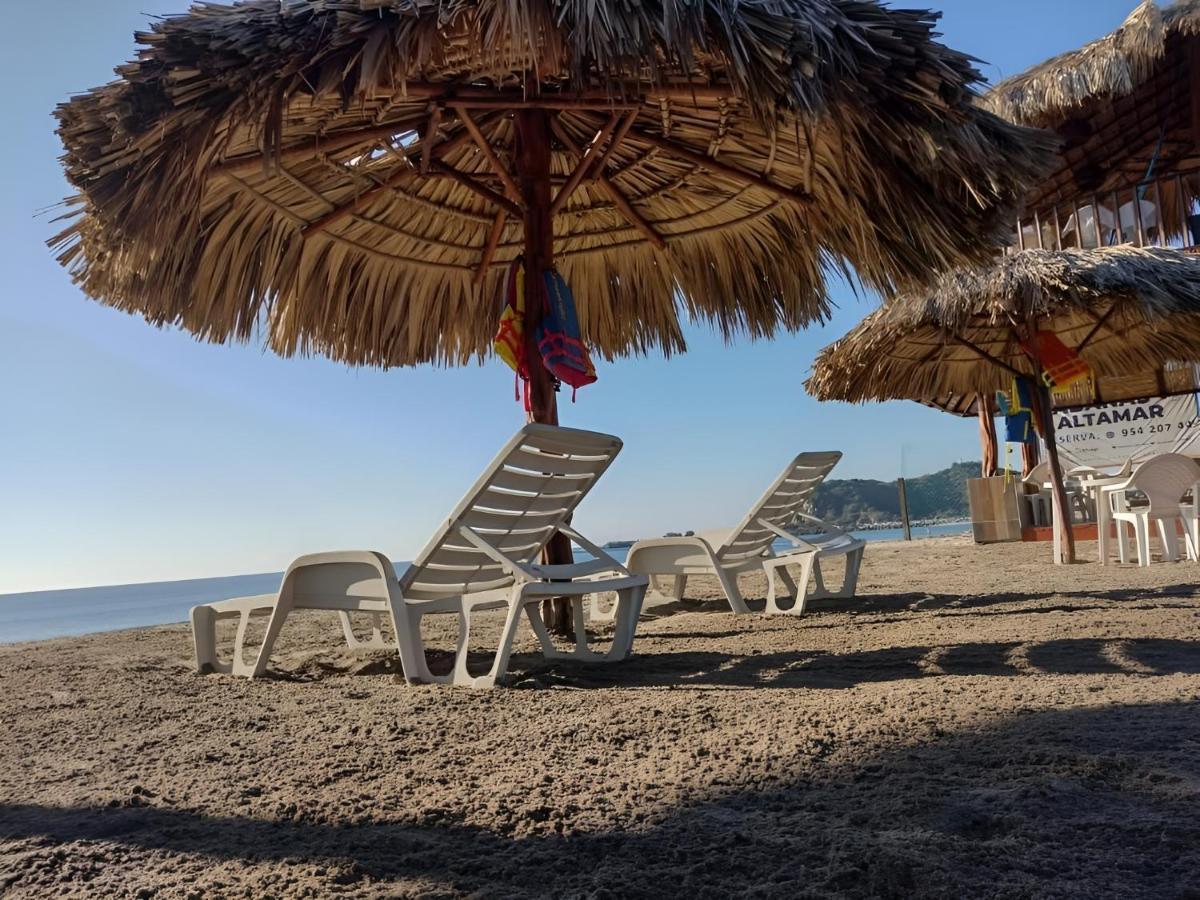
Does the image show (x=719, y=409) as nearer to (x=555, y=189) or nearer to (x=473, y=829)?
(x=555, y=189)

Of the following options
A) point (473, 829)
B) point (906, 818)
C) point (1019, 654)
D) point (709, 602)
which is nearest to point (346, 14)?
point (473, 829)

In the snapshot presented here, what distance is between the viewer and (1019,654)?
2994mm

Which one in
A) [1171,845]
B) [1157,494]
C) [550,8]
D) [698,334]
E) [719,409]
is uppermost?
[719,409]

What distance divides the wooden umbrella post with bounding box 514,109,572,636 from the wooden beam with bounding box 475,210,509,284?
65 cm

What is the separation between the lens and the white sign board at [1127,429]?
1295 centimetres

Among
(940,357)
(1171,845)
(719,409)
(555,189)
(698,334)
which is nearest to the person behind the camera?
(1171,845)

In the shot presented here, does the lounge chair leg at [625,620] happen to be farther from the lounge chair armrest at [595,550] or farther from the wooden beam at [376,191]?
the wooden beam at [376,191]

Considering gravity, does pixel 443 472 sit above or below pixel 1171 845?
above

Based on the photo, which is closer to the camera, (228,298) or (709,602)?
(228,298)

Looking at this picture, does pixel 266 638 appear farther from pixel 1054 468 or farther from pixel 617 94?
pixel 1054 468

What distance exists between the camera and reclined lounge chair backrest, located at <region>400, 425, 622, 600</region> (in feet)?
9.22

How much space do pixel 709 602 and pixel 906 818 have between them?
13.6ft

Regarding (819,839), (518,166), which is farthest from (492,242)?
(819,839)

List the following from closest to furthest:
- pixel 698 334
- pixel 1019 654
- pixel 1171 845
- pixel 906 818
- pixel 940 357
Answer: pixel 1171 845, pixel 906 818, pixel 1019 654, pixel 698 334, pixel 940 357
